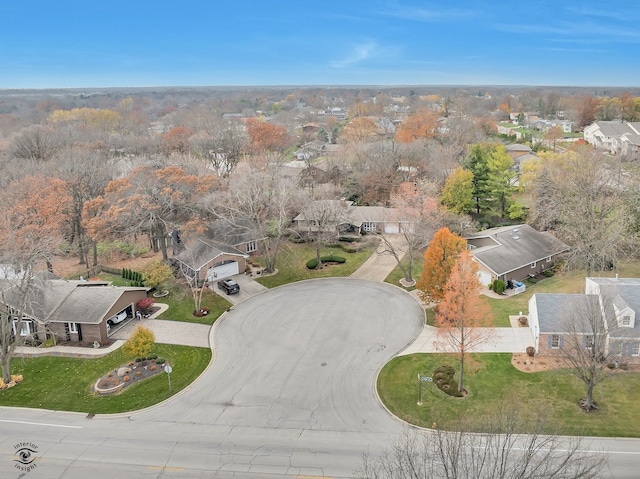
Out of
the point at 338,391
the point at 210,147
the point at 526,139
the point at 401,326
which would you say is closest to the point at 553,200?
the point at 401,326

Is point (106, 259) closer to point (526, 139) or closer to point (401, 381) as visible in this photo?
point (401, 381)

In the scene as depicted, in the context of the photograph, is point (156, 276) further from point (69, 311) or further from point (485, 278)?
point (485, 278)

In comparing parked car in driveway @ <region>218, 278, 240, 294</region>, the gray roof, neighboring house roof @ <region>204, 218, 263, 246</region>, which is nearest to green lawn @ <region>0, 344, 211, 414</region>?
parked car in driveway @ <region>218, 278, 240, 294</region>

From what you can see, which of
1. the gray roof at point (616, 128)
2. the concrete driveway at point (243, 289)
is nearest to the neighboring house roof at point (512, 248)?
the concrete driveway at point (243, 289)

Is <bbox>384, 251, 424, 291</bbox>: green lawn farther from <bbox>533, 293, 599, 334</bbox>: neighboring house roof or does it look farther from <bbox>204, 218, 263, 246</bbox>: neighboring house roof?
<bbox>204, 218, 263, 246</bbox>: neighboring house roof

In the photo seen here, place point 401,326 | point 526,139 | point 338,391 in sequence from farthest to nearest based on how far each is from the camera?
point 526,139, point 401,326, point 338,391

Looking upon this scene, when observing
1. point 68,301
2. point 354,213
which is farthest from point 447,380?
point 354,213
